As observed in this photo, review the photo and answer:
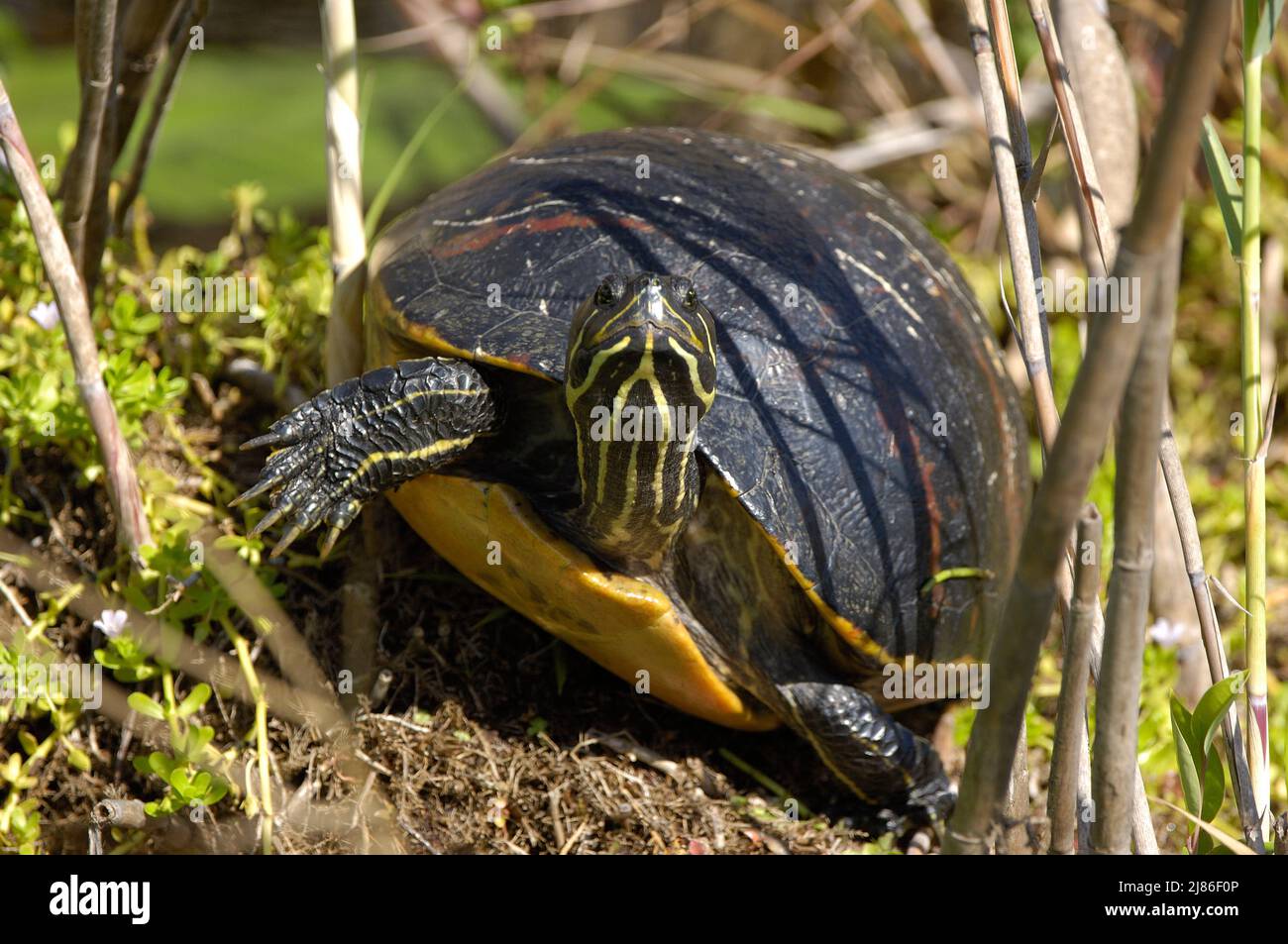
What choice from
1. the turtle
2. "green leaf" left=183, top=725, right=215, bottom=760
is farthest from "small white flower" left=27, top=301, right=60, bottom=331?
"green leaf" left=183, top=725, right=215, bottom=760

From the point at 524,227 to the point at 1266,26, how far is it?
4.90 feet

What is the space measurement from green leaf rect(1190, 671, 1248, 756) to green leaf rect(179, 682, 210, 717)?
1.81 meters

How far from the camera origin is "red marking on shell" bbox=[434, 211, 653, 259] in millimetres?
2590

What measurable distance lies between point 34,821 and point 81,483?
2.58ft

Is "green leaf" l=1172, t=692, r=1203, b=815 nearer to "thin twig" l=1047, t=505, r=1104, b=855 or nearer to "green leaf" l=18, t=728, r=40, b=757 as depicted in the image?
"thin twig" l=1047, t=505, r=1104, b=855

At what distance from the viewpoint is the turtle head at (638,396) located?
6.91 ft

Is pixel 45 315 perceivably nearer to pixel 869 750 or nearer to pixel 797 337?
pixel 797 337

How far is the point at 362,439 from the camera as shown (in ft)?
7.73

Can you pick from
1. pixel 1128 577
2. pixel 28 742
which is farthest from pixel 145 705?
pixel 1128 577

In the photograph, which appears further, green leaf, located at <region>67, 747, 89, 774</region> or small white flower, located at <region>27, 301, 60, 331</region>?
small white flower, located at <region>27, 301, 60, 331</region>

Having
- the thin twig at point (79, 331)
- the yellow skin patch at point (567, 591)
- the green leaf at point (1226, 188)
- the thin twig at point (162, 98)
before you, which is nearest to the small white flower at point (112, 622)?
the thin twig at point (79, 331)

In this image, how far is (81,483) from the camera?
2725 millimetres
